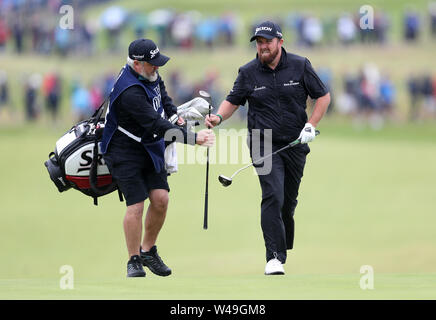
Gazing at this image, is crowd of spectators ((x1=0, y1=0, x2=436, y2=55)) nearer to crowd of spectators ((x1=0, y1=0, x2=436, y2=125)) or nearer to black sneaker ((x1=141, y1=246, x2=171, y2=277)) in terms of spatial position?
crowd of spectators ((x1=0, y1=0, x2=436, y2=125))

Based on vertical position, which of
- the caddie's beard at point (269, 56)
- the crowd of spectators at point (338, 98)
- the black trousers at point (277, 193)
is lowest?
the black trousers at point (277, 193)

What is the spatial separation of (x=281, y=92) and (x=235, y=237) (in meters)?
9.20

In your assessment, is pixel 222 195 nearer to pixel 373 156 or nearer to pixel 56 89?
pixel 373 156

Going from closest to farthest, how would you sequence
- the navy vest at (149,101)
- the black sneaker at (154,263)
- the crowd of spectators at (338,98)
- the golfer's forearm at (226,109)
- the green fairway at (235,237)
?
the green fairway at (235,237) → the navy vest at (149,101) → the black sneaker at (154,263) → the golfer's forearm at (226,109) → the crowd of spectators at (338,98)

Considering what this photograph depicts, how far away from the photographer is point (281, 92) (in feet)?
34.6

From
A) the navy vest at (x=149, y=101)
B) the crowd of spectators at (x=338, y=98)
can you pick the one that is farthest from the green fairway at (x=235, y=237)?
the crowd of spectators at (x=338, y=98)

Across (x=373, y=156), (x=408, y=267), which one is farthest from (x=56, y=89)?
(x=408, y=267)

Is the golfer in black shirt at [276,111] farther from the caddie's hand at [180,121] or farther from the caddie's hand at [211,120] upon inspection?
the caddie's hand at [180,121]

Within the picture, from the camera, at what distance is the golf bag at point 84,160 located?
399 inches

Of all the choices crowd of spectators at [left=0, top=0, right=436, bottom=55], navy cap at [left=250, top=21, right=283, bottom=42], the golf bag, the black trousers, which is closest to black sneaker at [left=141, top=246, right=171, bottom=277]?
the golf bag

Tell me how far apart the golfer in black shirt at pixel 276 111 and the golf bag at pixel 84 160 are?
1165 mm

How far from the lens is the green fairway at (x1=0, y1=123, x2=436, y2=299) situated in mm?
9000

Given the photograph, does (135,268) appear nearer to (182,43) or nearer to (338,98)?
(338,98)

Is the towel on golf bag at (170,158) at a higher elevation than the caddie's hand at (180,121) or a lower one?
lower
